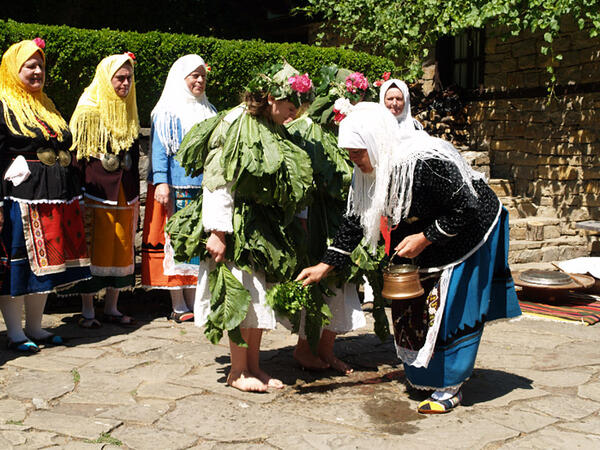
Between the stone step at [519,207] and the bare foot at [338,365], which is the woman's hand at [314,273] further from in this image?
the stone step at [519,207]

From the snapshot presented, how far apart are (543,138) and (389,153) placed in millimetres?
6287

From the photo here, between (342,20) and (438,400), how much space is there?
272 inches

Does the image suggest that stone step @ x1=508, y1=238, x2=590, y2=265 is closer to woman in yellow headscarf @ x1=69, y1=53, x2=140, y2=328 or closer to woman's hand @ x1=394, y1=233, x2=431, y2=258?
woman in yellow headscarf @ x1=69, y1=53, x2=140, y2=328

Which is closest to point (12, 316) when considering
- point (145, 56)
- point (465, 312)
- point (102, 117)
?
point (102, 117)

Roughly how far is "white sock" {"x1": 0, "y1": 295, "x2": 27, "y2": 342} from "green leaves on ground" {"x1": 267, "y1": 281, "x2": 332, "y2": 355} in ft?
6.58

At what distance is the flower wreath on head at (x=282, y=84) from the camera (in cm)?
369

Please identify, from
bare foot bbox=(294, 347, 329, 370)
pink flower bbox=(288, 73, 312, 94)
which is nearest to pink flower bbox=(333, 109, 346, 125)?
pink flower bbox=(288, 73, 312, 94)

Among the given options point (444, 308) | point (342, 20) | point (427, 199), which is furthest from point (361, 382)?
point (342, 20)

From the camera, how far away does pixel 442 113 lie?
1007 centimetres

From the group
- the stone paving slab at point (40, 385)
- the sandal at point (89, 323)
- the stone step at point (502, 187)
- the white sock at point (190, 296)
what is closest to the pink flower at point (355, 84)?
the stone paving slab at point (40, 385)

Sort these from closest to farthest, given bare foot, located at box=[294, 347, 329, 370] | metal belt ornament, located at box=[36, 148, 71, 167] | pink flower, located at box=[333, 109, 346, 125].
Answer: pink flower, located at box=[333, 109, 346, 125] < bare foot, located at box=[294, 347, 329, 370] < metal belt ornament, located at box=[36, 148, 71, 167]

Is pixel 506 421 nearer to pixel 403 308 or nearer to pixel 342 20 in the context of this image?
pixel 403 308

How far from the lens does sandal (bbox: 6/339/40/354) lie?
4.78 meters

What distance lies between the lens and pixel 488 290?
3.79 meters
